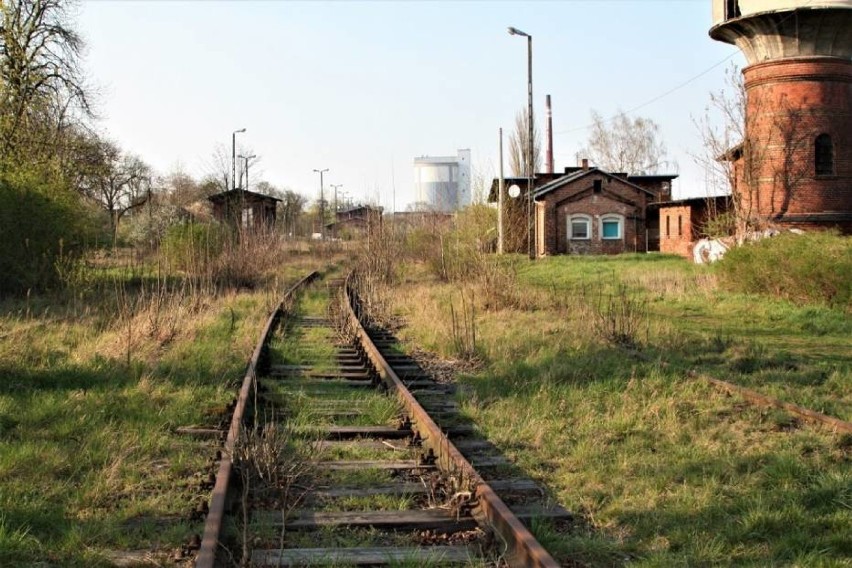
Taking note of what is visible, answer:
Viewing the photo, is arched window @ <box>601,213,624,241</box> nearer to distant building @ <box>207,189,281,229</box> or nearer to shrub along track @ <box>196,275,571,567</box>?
distant building @ <box>207,189,281,229</box>

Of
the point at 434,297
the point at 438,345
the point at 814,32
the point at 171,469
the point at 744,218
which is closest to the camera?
the point at 171,469

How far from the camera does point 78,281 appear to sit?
1945 centimetres

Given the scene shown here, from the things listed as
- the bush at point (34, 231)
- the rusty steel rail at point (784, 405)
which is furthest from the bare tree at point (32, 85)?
Answer: the rusty steel rail at point (784, 405)

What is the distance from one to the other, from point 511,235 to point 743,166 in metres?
10.5

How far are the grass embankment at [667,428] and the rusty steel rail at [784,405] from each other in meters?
0.11

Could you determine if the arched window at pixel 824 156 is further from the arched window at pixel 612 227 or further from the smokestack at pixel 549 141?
the smokestack at pixel 549 141

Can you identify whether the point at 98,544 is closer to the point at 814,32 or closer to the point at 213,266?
the point at 213,266

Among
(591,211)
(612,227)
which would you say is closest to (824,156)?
(591,211)

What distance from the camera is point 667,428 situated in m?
7.22

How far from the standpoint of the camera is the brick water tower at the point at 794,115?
29469 mm

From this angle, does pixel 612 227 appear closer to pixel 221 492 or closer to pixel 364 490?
pixel 364 490

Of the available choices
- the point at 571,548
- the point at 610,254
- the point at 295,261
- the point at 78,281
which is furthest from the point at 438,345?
the point at 610,254

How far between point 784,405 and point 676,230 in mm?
38987

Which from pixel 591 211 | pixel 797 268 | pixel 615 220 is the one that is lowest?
pixel 797 268
